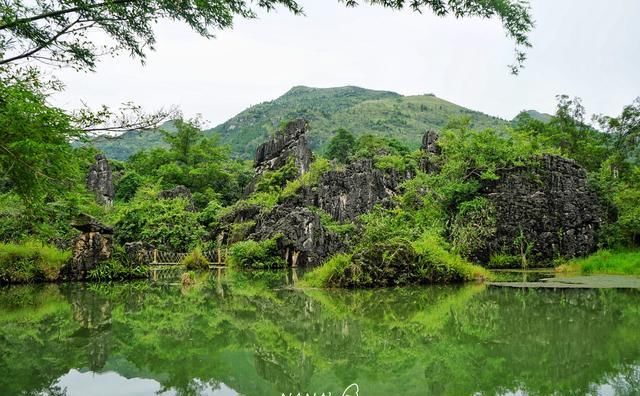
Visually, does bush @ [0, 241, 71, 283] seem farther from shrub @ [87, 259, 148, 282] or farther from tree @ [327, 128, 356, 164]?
tree @ [327, 128, 356, 164]

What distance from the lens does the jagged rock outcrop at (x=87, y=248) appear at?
53.0ft

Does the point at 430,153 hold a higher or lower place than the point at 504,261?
higher

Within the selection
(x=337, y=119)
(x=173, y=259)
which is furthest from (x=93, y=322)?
(x=337, y=119)

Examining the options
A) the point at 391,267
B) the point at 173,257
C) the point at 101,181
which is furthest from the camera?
the point at 101,181

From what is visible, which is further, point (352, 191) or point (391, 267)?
point (352, 191)

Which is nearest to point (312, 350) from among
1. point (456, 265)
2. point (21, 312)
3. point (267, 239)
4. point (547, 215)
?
point (21, 312)

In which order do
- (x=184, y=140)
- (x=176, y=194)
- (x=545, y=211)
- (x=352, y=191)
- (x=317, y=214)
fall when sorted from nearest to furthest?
(x=545, y=211) < (x=317, y=214) < (x=352, y=191) < (x=176, y=194) < (x=184, y=140)

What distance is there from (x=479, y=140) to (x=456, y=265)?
9.96 metres

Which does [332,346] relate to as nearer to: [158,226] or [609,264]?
[609,264]

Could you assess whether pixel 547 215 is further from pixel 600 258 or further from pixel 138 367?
pixel 138 367

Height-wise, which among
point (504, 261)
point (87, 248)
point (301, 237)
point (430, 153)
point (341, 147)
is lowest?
point (504, 261)

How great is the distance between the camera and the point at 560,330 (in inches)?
241

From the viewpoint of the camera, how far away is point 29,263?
15453mm

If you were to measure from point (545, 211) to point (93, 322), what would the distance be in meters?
16.9
